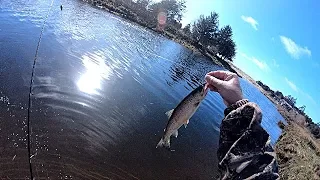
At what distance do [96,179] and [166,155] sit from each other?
16.3 feet

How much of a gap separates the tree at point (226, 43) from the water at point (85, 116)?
7609 centimetres

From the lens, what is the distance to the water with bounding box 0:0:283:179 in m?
11.1

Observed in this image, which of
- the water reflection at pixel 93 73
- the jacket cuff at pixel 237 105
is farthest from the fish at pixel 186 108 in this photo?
the water reflection at pixel 93 73

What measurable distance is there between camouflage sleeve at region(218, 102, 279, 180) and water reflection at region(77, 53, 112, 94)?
14.9m

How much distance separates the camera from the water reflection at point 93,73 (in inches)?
708

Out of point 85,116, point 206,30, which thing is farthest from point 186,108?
point 206,30

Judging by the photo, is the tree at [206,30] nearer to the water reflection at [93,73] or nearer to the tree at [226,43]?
the tree at [226,43]

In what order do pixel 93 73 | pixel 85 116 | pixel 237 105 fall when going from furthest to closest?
pixel 93 73
pixel 85 116
pixel 237 105

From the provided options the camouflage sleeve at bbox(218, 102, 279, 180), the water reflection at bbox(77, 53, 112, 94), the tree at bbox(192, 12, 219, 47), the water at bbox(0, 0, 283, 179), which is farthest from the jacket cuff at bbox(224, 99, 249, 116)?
the tree at bbox(192, 12, 219, 47)

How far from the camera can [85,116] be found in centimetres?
1440

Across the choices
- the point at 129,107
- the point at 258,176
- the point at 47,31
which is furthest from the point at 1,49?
the point at 258,176

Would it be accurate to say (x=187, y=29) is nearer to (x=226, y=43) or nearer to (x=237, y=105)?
(x=226, y=43)

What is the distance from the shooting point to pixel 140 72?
1075 inches

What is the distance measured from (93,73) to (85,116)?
7.02 meters
